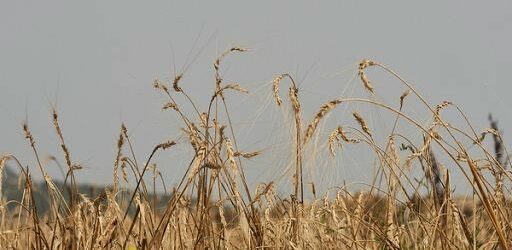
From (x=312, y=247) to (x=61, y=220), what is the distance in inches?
46.7

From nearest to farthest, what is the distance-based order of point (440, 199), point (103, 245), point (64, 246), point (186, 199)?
1. point (103, 245)
2. point (64, 246)
3. point (186, 199)
4. point (440, 199)

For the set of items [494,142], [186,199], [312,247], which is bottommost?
[312,247]

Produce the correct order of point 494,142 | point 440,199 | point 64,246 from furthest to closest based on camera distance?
point 494,142 → point 440,199 → point 64,246

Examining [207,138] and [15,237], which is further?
[15,237]

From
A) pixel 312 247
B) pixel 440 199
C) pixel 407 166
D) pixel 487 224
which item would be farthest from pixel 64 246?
pixel 487 224

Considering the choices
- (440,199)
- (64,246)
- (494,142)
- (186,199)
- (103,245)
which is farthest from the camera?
(494,142)

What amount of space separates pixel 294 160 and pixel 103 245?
2.78 ft

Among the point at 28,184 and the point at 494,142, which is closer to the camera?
the point at 28,184

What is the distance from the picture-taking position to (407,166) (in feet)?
12.7

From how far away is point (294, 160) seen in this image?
349 centimetres

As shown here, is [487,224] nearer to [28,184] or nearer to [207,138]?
[207,138]

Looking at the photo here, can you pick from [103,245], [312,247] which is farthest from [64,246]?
[312,247]

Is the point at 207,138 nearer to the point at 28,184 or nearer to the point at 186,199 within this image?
the point at 186,199

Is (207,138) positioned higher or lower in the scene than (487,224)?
higher
